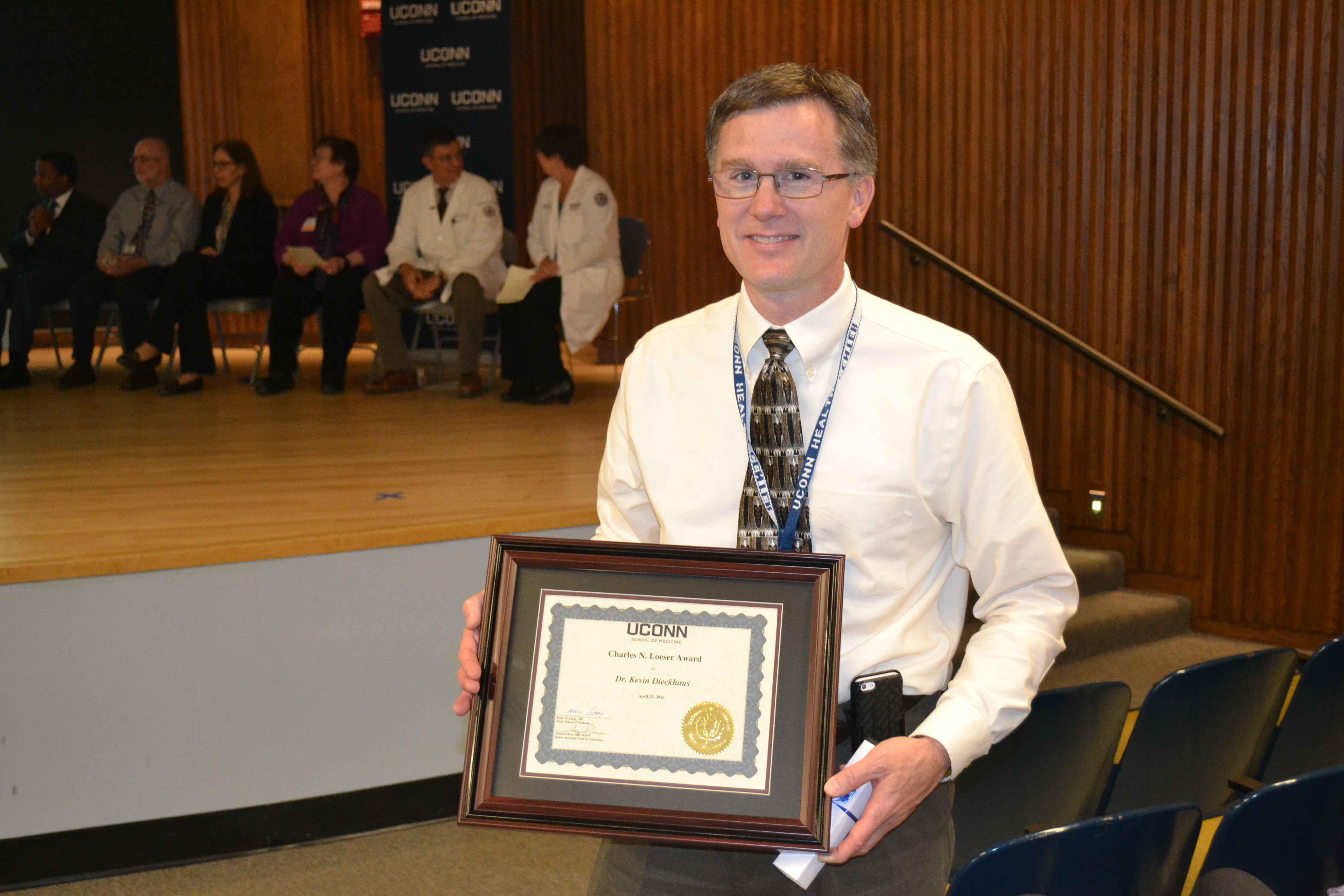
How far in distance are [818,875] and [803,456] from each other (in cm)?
48

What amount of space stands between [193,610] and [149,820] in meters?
0.54

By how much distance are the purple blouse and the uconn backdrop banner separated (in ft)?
3.30

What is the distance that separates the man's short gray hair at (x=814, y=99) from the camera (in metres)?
1.35

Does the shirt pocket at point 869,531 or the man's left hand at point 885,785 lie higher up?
the shirt pocket at point 869,531

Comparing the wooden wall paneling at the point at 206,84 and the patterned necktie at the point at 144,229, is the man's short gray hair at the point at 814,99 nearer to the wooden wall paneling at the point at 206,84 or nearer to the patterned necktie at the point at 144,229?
the patterned necktie at the point at 144,229

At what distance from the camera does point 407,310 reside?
6461 millimetres

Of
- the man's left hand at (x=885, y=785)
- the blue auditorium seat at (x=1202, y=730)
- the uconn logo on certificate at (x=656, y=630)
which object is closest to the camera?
the man's left hand at (x=885, y=785)

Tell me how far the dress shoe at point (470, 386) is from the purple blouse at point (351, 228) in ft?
2.65

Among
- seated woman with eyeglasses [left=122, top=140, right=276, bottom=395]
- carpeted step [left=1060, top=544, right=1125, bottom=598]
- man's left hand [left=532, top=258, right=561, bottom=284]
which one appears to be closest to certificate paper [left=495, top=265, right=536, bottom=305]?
man's left hand [left=532, top=258, right=561, bottom=284]

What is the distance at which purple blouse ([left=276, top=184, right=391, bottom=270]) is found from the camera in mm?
6473

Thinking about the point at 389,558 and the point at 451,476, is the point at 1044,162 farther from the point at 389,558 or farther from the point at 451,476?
the point at 389,558

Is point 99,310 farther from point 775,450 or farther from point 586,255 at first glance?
point 775,450

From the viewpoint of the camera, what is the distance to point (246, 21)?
8.97 m
